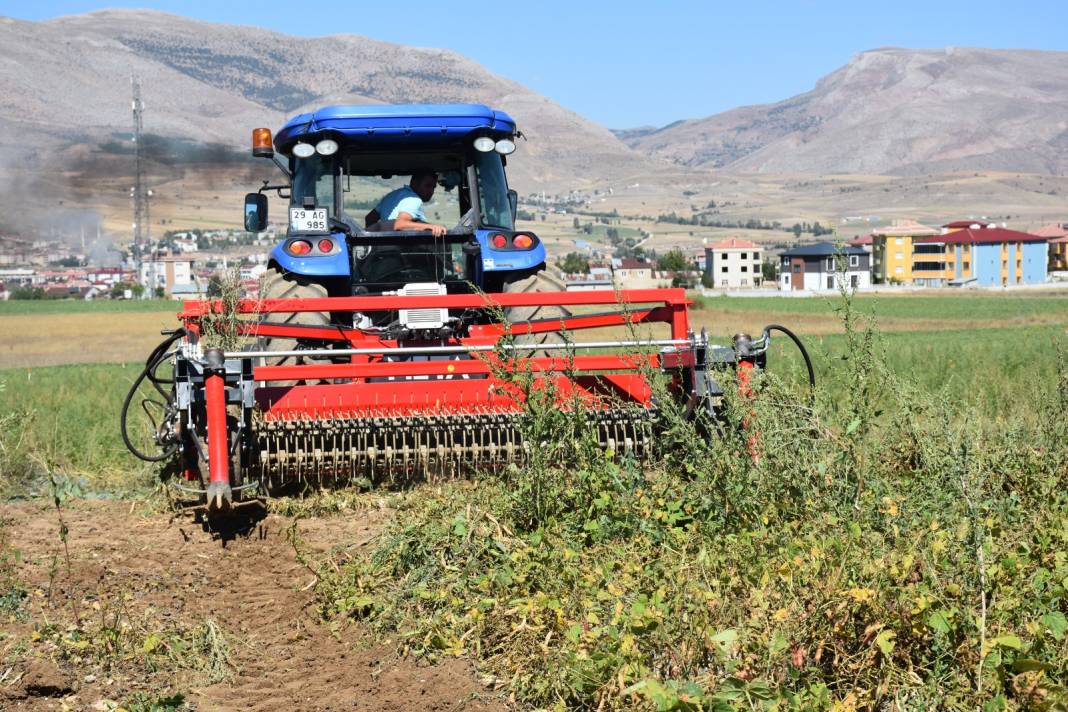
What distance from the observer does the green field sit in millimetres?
3580

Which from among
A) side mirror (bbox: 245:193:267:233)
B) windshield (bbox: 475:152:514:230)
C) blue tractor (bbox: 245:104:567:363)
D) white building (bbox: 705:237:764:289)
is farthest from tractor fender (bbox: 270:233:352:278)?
white building (bbox: 705:237:764:289)

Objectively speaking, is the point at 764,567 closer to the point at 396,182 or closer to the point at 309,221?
the point at 309,221

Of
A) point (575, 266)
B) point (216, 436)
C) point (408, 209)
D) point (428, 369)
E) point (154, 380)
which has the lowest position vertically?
point (575, 266)

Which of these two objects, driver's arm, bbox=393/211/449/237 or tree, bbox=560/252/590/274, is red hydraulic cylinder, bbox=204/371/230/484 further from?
tree, bbox=560/252/590/274

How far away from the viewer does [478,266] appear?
811 centimetres

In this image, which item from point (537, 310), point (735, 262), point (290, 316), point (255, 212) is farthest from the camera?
point (735, 262)

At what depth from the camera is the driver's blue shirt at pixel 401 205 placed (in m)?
8.05

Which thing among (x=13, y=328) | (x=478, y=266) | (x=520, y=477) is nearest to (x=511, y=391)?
(x=520, y=477)

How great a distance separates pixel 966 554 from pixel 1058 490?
1709 millimetres

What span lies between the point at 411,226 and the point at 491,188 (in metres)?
0.73

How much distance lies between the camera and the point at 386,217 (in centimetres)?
820

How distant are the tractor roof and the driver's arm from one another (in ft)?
1.63

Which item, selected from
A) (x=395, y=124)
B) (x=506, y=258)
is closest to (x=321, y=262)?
(x=395, y=124)

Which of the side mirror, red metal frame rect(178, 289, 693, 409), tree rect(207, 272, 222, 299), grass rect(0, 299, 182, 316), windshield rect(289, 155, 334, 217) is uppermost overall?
windshield rect(289, 155, 334, 217)
